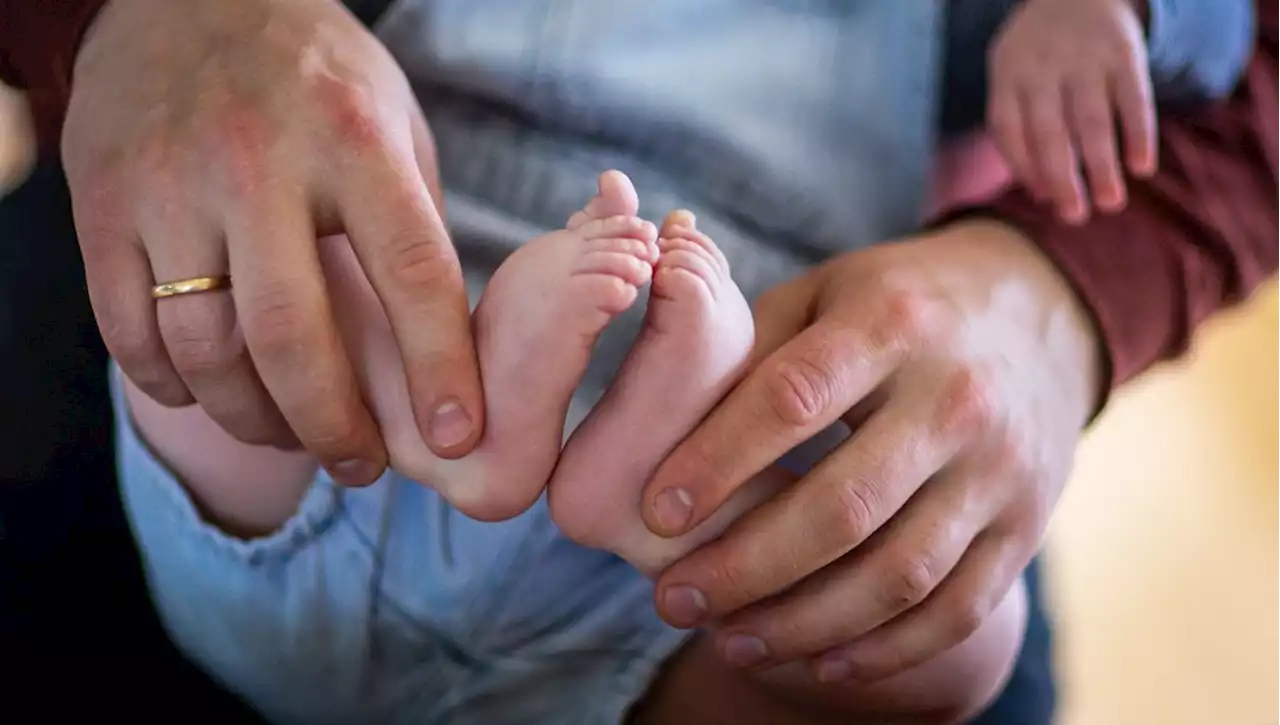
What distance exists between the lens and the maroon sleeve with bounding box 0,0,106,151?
46 centimetres

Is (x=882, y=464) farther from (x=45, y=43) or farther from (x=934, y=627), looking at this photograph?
(x=45, y=43)

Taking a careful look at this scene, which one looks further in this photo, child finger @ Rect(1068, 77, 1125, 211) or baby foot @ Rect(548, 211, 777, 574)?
child finger @ Rect(1068, 77, 1125, 211)

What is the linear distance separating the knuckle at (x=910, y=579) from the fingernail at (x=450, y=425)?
0.19 metres

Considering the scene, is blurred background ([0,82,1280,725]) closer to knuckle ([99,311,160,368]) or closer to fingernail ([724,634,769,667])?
fingernail ([724,634,769,667])

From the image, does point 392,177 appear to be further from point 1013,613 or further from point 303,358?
point 1013,613

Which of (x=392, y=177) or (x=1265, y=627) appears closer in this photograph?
(x=392, y=177)

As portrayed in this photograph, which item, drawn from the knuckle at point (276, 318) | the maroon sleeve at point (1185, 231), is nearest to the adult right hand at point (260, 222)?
the knuckle at point (276, 318)

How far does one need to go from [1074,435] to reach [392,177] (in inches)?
14.0

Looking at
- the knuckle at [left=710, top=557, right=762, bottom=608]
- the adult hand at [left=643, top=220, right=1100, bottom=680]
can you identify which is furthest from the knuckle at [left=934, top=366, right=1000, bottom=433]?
the knuckle at [left=710, top=557, right=762, bottom=608]

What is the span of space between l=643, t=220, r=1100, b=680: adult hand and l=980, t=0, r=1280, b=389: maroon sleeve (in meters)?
0.04

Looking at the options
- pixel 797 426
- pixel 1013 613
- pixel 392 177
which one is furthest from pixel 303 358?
pixel 1013 613

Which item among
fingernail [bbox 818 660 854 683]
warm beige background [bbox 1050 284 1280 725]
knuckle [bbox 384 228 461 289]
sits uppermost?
knuckle [bbox 384 228 461 289]

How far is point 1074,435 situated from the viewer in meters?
0.53

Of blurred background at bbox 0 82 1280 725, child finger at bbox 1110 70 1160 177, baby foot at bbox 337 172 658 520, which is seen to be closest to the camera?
baby foot at bbox 337 172 658 520
